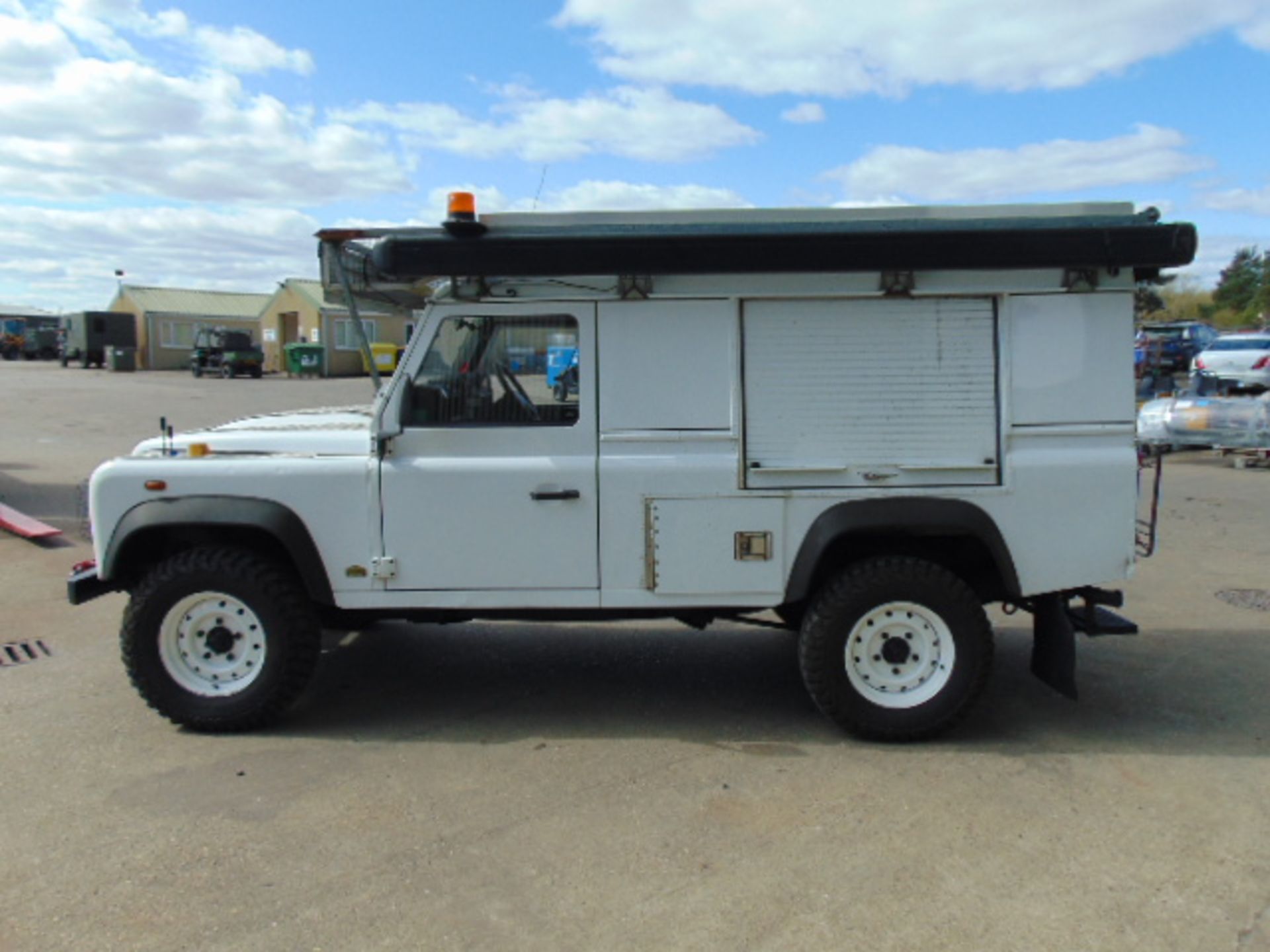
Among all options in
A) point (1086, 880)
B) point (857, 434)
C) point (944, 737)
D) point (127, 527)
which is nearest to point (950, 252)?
point (857, 434)

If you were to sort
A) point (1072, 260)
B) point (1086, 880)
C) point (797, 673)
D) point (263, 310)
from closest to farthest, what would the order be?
point (1086, 880) → point (1072, 260) → point (797, 673) → point (263, 310)

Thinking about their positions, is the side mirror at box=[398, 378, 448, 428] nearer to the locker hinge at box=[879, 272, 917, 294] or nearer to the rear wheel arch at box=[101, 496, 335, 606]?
the rear wheel arch at box=[101, 496, 335, 606]

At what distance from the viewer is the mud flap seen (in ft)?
15.7

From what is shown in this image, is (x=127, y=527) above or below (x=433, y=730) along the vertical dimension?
above

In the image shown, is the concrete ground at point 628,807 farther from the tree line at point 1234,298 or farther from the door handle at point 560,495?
the tree line at point 1234,298

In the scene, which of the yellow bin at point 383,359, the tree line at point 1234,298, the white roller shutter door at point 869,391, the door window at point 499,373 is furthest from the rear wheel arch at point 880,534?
the tree line at point 1234,298

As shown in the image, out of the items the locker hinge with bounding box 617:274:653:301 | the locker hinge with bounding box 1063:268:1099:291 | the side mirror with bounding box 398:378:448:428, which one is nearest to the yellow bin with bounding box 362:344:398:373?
the side mirror with bounding box 398:378:448:428

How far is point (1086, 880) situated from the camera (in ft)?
11.6

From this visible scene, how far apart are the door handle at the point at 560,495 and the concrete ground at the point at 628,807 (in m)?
1.13

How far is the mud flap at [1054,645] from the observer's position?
15.7 feet

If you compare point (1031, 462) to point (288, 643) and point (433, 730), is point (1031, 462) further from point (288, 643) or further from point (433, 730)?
point (288, 643)

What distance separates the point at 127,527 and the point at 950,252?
12.8 ft

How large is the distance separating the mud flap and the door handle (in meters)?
2.31

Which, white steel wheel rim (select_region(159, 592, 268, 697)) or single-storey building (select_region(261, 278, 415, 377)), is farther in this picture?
single-storey building (select_region(261, 278, 415, 377))
